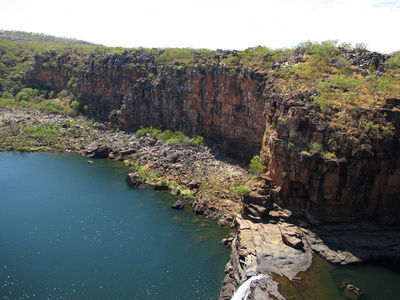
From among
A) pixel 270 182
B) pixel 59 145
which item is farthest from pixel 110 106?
pixel 270 182

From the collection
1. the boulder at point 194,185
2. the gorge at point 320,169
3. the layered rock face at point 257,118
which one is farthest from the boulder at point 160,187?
the layered rock face at point 257,118

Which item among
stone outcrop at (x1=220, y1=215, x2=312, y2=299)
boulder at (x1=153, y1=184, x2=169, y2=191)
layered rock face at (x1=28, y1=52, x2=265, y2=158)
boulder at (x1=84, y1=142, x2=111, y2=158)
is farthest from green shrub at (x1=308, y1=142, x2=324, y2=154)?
boulder at (x1=84, y1=142, x2=111, y2=158)

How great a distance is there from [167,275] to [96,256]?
8.52 m

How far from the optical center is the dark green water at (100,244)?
1170 inches

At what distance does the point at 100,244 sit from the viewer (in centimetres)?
3631

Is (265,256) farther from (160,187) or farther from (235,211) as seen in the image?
(160,187)

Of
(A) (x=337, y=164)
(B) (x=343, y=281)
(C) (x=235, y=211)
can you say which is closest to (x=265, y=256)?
(B) (x=343, y=281)

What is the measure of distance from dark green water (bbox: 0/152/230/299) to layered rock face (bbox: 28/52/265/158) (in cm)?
2122

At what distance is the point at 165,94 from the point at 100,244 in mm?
45298

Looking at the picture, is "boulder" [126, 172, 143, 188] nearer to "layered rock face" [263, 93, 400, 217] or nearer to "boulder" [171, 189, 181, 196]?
"boulder" [171, 189, 181, 196]

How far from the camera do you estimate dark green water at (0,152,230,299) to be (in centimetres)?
2972

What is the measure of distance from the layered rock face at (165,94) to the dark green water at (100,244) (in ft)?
69.6

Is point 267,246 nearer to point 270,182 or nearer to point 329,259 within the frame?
point 329,259

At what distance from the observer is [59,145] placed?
7162 centimetres
